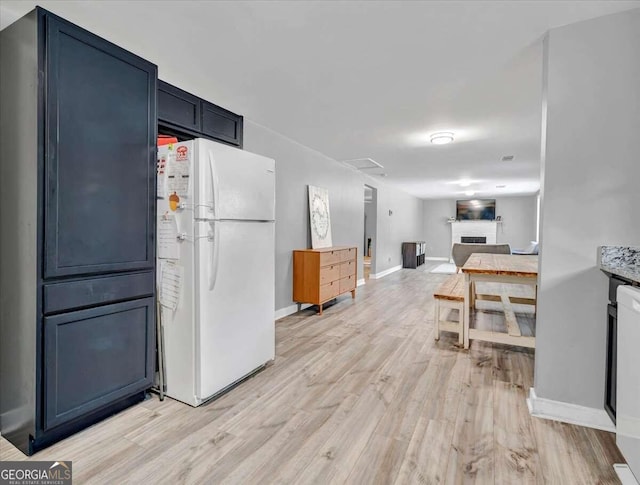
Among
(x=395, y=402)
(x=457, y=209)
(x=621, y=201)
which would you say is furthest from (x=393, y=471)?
(x=457, y=209)

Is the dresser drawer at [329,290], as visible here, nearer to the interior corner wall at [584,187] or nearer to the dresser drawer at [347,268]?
the dresser drawer at [347,268]

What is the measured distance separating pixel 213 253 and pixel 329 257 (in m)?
2.53

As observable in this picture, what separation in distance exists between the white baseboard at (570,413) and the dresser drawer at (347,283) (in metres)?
3.12

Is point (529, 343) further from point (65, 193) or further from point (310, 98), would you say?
point (65, 193)

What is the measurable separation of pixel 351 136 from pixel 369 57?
1.92 meters

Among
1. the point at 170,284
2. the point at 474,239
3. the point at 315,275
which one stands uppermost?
the point at 474,239

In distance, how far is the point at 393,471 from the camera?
5.15 feet

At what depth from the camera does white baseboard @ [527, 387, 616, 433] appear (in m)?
1.89

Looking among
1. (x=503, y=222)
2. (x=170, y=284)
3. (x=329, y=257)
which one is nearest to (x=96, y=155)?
(x=170, y=284)

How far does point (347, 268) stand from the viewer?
17.1 feet

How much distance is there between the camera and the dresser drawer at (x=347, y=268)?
198 inches

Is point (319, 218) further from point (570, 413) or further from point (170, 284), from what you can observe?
point (570, 413)

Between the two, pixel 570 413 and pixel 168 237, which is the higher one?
pixel 168 237

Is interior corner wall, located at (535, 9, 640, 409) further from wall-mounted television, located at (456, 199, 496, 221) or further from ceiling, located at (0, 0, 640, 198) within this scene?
wall-mounted television, located at (456, 199, 496, 221)
